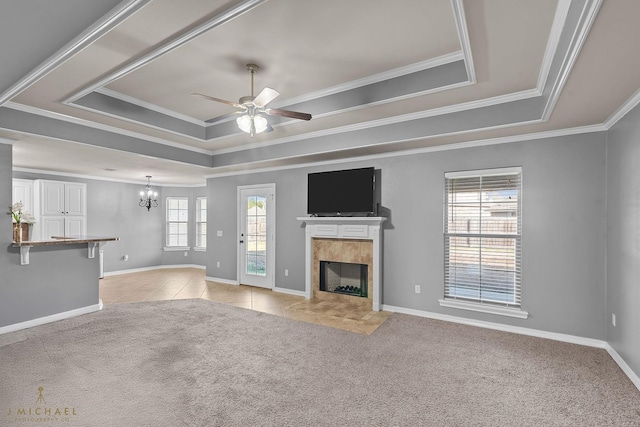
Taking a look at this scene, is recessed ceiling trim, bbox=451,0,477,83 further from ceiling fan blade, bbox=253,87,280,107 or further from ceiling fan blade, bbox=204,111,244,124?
ceiling fan blade, bbox=204,111,244,124

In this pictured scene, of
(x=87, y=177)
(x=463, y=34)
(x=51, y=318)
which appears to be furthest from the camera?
(x=87, y=177)

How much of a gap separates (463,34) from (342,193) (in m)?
3.08

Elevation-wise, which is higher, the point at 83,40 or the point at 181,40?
the point at 181,40

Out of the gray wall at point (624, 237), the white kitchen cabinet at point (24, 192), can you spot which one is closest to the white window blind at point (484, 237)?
the gray wall at point (624, 237)

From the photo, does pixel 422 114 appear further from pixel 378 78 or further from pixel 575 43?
pixel 575 43

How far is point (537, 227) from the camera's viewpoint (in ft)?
12.5

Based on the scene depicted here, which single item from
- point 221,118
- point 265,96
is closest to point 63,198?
point 221,118

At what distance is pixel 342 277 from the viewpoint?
564 cm

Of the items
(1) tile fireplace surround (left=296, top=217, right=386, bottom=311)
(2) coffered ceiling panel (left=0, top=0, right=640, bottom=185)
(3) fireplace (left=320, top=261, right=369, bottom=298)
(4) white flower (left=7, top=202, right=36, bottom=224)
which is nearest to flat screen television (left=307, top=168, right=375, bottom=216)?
(1) tile fireplace surround (left=296, top=217, right=386, bottom=311)

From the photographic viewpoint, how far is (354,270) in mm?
5504

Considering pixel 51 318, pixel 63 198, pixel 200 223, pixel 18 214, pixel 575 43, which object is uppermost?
pixel 575 43

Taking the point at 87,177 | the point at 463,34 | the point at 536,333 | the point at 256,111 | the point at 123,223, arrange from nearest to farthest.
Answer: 1. the point at 463,34
2. the point at 256,111
3. the point at 536,333
4. the point at 87,177
5. the point at 123,223

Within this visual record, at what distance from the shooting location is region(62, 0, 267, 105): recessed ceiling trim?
78.3 inches

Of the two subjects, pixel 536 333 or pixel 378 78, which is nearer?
pixel 378 78
